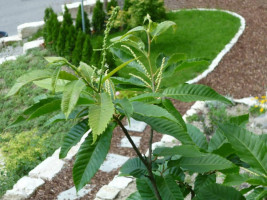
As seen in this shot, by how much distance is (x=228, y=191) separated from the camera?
1683 millimetres

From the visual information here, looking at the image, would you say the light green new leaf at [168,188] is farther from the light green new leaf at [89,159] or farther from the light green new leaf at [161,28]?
the light green new leaf at [161,28]

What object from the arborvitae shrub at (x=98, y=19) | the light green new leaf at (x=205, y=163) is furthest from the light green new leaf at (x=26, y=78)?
the arborvitae shrub at (x=98, y=19)

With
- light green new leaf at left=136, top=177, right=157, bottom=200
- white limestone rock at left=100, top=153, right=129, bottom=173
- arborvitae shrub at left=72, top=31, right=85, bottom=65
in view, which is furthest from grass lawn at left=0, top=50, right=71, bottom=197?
light green new leaf at left=136, top=177, right=157, bottom=200

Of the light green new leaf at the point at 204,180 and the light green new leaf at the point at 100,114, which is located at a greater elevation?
the light green new leaf at the point at 100,114

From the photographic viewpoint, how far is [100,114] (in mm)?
1422

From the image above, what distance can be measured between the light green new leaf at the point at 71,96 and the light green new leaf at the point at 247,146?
2.00ft

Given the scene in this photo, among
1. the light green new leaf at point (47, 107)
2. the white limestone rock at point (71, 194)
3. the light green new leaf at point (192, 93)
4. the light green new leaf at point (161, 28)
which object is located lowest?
the white limestone rock at point (71, 194)

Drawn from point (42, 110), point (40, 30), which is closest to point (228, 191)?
point (42, 110)

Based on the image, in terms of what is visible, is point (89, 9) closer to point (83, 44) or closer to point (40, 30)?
point (40, 30)

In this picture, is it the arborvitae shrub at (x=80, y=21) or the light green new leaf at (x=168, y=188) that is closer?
the light green new leaf at (x=168, y=188)

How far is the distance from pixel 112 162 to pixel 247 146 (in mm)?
3829

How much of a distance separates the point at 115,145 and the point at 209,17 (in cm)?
630

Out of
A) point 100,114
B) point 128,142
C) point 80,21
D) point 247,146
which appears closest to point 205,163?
point 247,146

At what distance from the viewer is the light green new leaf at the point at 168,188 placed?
182 cm
